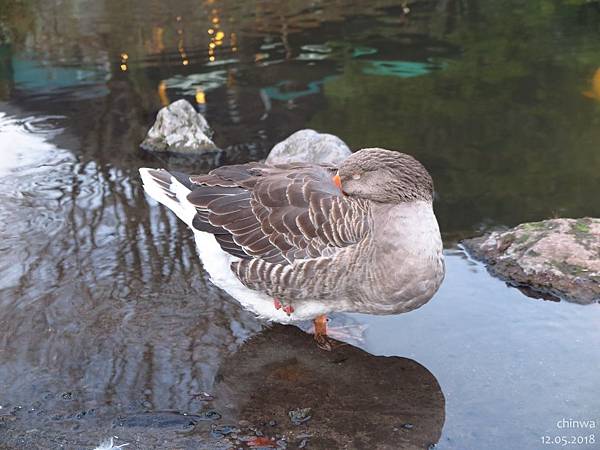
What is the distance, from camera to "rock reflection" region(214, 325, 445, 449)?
3885 millimetres

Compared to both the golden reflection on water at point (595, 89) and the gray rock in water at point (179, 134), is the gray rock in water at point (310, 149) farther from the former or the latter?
the golden reflection on water at point (595, 89)

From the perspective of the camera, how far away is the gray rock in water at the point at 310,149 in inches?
286

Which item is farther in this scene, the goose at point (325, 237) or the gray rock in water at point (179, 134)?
the gray rock in water at point (179, 134)

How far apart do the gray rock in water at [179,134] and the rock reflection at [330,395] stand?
13.2ft

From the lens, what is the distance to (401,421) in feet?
13.1

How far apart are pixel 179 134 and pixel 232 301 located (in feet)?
12.1

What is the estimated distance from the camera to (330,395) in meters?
4.25

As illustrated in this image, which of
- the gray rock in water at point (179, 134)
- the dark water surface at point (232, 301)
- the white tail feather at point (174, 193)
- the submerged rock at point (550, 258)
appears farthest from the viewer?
the gray rock in water at point (179, 134)

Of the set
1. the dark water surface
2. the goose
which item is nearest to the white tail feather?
the goose

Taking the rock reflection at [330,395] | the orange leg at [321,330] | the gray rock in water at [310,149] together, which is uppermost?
the gray rock in water at [310,149]

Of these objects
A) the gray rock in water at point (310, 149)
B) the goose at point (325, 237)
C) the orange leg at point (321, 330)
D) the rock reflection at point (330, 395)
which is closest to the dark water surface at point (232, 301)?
the rock reflection at point (330, 395)

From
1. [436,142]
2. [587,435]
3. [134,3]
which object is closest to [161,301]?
[587,435]

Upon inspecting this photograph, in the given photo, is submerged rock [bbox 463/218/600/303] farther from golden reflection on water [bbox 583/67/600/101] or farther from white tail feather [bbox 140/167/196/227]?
golden reflection on water [bbox 583/67/600/101]

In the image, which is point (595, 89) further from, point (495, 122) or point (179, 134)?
point (179, 134)
